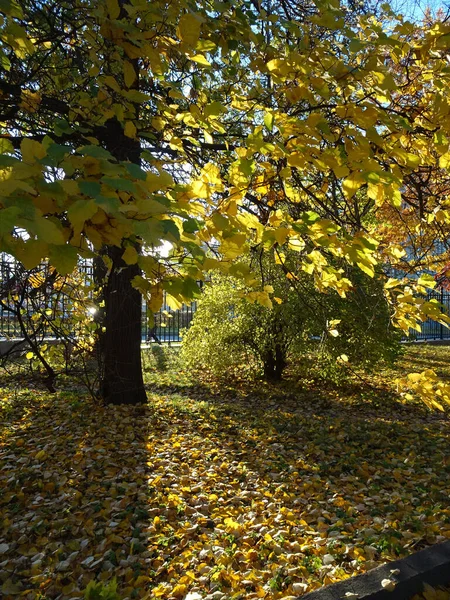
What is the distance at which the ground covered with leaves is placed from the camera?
280 cm

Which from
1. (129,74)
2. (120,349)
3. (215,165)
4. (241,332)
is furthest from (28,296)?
(241,332)

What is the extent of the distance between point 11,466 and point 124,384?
2.01 metres

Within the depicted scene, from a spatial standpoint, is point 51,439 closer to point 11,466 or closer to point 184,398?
point 11,466

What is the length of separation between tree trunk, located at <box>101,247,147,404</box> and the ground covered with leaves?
0.29 metres

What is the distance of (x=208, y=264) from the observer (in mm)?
1360

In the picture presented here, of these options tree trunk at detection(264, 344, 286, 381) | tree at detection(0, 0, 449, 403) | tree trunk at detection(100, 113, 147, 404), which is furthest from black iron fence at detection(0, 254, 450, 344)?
tree trunk at detection(264, 344, 286, 381)

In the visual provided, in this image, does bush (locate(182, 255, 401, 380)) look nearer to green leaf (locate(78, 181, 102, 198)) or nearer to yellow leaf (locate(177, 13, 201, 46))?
yellow leaf (locate(177, 13, 201, 46))

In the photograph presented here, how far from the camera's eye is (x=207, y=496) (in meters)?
3.80

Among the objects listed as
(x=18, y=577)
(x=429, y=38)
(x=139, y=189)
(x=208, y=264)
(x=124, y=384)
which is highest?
(x=429, y=38)

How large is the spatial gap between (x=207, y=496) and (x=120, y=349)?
2.75 m

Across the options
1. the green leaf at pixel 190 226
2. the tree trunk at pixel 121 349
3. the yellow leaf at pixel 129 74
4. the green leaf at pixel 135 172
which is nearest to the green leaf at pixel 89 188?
the green leaf at pixel 135 172

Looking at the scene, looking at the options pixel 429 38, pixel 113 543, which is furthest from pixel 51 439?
pixel 429 38

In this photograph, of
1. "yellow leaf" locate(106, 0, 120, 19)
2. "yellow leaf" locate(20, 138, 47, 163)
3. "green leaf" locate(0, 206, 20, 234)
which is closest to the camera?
"green leaf" locate(0, 206, 20, 234)

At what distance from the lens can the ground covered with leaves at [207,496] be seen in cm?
280
